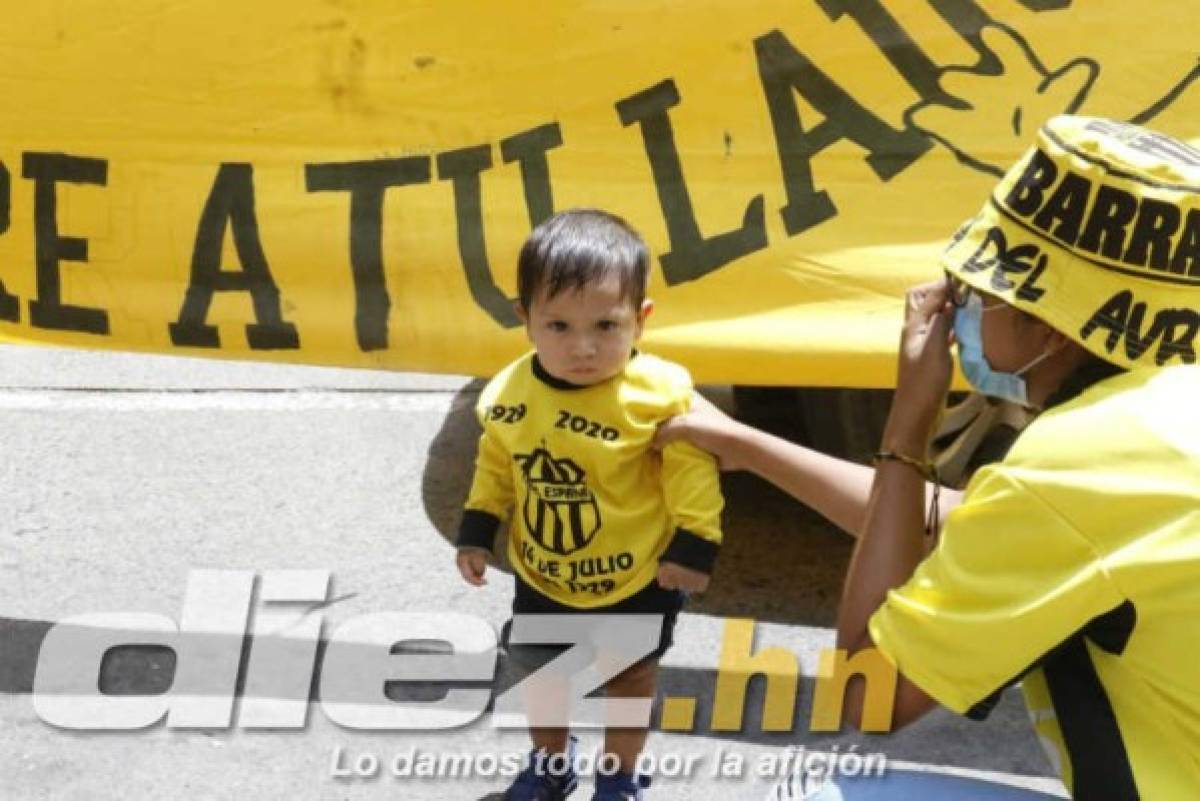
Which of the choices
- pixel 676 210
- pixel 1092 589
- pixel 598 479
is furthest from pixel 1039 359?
pixel 676 210

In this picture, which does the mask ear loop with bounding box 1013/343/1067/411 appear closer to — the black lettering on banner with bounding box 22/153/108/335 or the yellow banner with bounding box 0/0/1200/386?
the yellow banner with bounding box 0/0/1200/386

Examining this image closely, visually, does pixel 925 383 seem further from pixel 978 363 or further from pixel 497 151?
pixel 497 151

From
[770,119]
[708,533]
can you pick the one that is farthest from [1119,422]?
[770,119]

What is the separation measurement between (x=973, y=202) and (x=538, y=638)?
168 cm

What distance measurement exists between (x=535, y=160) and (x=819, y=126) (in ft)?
2.23

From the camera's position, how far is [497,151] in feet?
15.0

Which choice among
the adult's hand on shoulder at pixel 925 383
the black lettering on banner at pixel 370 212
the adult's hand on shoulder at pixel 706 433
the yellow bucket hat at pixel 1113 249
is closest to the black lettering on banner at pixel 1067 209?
the yellow bucket hat at pixel 1113 249

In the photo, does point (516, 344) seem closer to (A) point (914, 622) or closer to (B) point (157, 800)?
(B) point (157, 800)

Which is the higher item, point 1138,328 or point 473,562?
point 1138,328

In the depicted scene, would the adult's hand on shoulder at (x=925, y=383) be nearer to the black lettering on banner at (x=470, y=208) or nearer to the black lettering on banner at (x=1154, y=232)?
the black lettering on banner at (x=1154, y=232)

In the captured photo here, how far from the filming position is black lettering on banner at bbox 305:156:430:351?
15.1 ft

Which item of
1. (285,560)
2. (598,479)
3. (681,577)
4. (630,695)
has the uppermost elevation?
(598,479)

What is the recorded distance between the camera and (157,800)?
12.7 ft

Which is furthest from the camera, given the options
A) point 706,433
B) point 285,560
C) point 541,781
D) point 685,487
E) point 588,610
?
Answer: point 285,560
